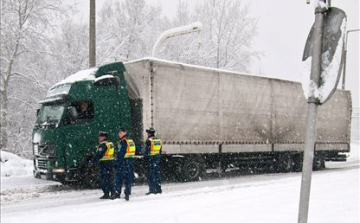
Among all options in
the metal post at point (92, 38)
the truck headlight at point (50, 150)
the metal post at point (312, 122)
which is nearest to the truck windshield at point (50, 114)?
the truck headlight at point (50, 150)

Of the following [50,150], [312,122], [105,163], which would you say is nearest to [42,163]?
[50,150]

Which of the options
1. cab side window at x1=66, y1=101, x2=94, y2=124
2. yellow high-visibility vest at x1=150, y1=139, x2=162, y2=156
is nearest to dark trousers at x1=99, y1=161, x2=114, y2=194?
yellow high-visibility vest at x1=150, y1=139, x2=162, y2=156

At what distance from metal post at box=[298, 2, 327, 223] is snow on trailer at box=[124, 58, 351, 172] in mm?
8978

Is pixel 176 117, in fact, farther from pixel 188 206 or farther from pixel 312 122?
pixel 312 122

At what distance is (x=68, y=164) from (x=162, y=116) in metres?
3.06

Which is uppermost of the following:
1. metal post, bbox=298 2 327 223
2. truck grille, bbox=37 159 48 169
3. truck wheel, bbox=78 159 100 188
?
metal post, bbox=298 2 327 223

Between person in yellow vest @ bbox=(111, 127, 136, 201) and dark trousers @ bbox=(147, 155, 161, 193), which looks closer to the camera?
person in yellow vest @ bbox=(111, 127, 136, 201)

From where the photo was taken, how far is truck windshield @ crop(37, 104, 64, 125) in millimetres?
11782

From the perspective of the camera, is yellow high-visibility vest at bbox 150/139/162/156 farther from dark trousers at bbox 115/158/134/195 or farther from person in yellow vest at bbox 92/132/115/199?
person in yellow vest at bbox 92/132/115/199

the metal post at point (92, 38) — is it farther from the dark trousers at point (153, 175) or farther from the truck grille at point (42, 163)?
the dark trousers at point (153, 175)

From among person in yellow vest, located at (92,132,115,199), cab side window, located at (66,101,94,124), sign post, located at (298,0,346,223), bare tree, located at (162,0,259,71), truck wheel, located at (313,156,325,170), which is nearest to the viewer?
sign post, located at (298,0,346,223)

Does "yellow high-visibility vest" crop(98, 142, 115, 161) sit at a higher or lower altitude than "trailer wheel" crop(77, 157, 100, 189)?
higher

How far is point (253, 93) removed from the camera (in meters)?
16.0

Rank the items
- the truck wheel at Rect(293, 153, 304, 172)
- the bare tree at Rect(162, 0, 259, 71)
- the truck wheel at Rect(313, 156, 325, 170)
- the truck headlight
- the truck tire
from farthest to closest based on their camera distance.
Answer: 1. the bare tree at Rect(162, 0, 259, 71)
2. the truck wheel at Rect(313, 156, 325, 170)
3. the truck wheel at Rect(293, 153, 304, 172)
4. the truck tire
5. the truck headlight
